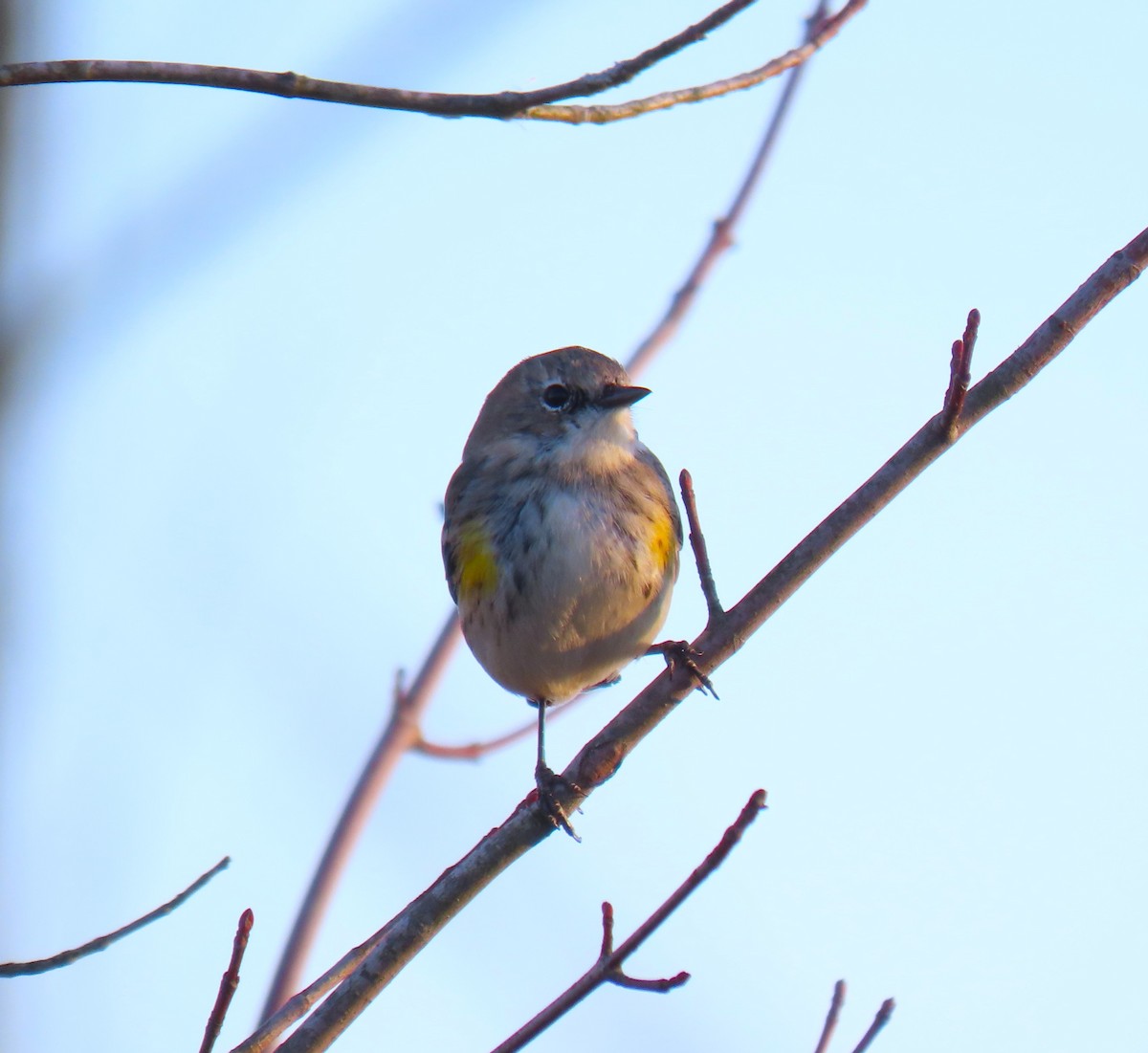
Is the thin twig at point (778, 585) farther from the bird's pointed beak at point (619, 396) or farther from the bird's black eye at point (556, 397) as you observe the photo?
the bird's black eye at point (556, 397)

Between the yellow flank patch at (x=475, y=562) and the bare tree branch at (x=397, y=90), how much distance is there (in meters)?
2.38

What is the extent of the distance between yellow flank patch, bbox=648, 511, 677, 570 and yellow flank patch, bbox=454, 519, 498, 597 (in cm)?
61

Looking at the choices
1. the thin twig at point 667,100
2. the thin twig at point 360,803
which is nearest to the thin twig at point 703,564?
the thin twig at point 667,100

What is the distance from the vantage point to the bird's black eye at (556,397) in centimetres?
597

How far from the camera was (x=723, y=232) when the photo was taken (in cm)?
560

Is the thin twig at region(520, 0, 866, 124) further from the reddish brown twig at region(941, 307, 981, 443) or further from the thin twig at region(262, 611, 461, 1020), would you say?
the thin twig at region(262, 611, 461, 1020)

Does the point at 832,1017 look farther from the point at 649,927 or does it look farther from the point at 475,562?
the point at 475,562

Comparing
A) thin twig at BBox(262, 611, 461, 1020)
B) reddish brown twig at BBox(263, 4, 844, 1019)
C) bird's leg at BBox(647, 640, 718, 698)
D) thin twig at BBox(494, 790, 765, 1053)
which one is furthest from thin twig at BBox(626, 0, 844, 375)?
thin twig at BBox(494, 790, 765, 1053)

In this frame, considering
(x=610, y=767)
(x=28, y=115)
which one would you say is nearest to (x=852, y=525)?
(x=610, y=767)

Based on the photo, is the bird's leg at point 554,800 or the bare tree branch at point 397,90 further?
the bird's leg at point 554,800

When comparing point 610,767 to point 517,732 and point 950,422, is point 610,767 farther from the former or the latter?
point 517,732

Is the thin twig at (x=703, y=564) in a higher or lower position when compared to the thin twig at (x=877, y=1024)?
higher

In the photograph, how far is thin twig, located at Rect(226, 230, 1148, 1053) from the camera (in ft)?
11.5

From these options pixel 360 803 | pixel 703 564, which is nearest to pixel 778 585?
pixel 703 564
